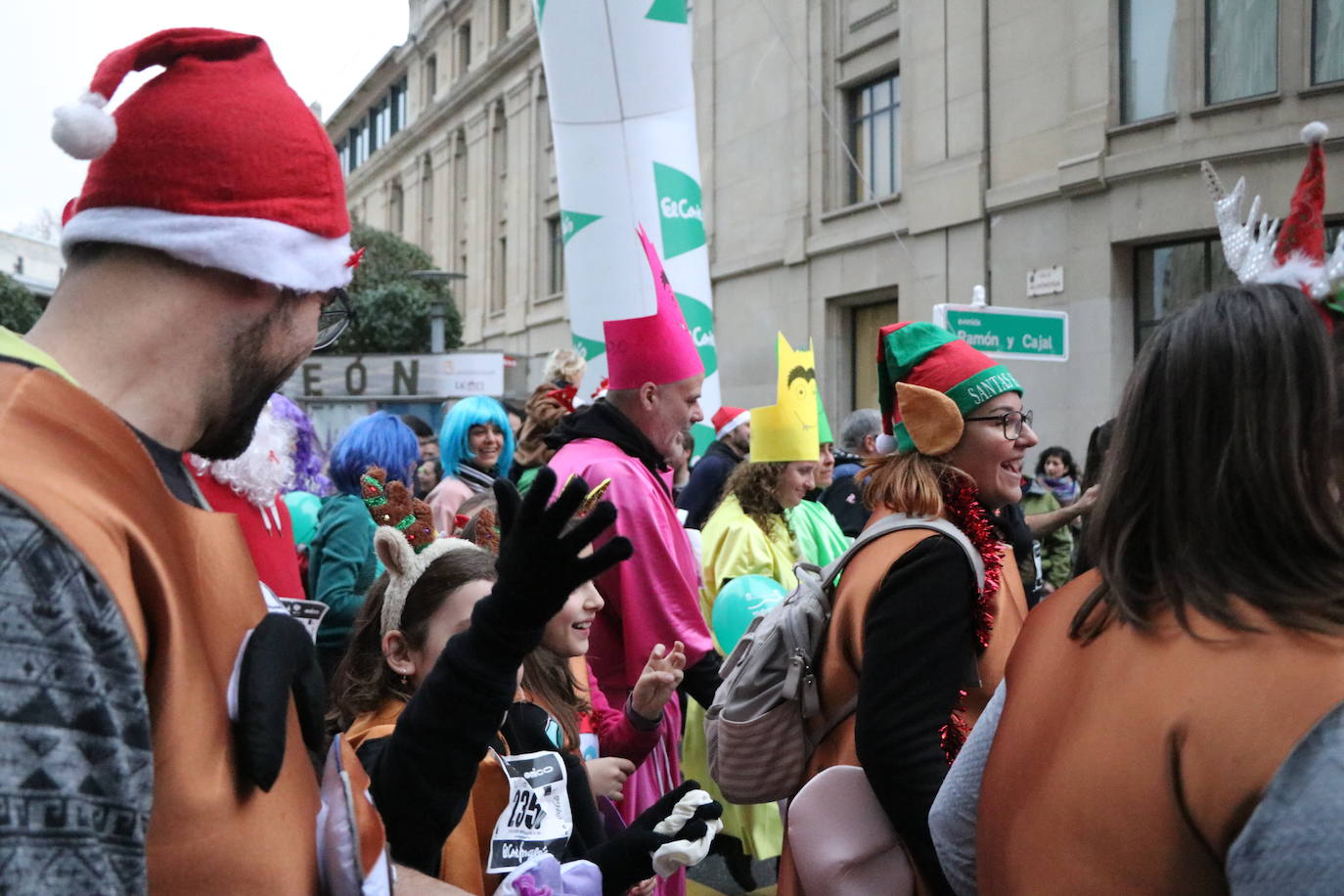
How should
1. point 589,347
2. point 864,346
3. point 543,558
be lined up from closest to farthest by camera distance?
1. point 543,558
2. point 589,347
3. point 864,346

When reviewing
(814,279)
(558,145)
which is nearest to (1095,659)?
(558,145)

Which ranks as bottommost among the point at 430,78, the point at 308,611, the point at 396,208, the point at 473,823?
the point at 473,823

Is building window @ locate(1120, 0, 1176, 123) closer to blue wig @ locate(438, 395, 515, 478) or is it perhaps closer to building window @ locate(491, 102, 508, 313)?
blue wig @ locate(438, 395, 515, 478)

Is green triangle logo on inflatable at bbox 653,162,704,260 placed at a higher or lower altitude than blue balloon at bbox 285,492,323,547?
higher

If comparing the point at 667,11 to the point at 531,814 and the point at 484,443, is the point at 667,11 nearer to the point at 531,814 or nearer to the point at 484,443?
the point at 484,443

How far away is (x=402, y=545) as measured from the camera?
250cm

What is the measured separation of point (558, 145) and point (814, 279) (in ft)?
32.6

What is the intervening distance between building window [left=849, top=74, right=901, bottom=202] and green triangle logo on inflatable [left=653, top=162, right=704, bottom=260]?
29.0 ft

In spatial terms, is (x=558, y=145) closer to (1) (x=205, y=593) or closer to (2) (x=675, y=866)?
(2) (x=675, y=866)

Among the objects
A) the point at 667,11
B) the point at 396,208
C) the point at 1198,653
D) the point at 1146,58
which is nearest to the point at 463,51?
the point at 396,208

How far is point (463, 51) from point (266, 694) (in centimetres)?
3420

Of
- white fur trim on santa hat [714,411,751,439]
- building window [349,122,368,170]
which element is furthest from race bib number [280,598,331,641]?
building window [349,122,368,170]

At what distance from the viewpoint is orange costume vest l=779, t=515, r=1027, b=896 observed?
239cm

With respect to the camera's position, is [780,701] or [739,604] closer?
[780,701]
